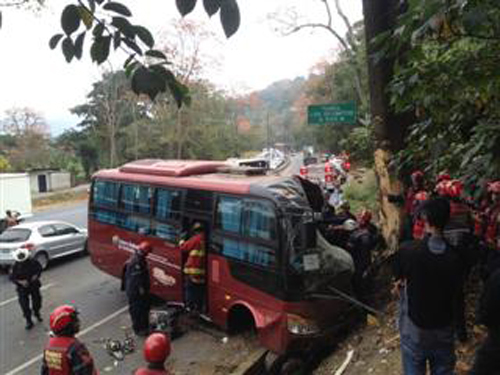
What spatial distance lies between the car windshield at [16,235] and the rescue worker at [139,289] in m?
6.23

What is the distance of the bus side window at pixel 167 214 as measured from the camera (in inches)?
310

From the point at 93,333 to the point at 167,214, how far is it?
253cm

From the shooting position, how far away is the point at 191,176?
820cm

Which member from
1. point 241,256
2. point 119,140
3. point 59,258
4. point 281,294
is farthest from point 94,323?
point 119,140

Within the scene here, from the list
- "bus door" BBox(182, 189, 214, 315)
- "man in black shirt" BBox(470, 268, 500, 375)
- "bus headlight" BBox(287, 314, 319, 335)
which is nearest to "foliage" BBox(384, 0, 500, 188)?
"man in black shirt" BBox(470, 268, 500, 375)

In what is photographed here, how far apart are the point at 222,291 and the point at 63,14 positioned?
18.1 ft

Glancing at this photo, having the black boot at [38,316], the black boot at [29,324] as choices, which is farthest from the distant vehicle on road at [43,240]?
the black boot at [29,324]

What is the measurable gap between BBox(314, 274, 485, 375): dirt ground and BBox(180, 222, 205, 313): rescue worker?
227 cm

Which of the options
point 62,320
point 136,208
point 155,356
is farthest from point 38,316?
point 155,356

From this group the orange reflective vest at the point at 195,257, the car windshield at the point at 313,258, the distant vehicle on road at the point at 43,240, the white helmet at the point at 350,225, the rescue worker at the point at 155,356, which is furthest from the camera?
the distant vehicle on road at the point at 43,240

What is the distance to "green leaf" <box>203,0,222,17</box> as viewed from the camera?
1673mm

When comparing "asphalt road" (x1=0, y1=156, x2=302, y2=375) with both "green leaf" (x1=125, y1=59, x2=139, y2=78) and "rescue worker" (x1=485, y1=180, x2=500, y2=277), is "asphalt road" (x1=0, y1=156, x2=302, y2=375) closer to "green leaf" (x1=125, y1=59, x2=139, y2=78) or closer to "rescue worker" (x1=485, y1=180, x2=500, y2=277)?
"rescue worker" (x1=485, y1=180, x2=500, y2=277)

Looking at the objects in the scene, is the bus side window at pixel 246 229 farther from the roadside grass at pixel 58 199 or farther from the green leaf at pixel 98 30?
the roadside grass at pixel 58 199

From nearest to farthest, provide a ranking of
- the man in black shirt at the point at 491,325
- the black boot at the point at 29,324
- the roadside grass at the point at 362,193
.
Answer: the man in black shirt at the point at 491,325, the black boot at the point at 29,324, the roadside grass at the point at 362,193
